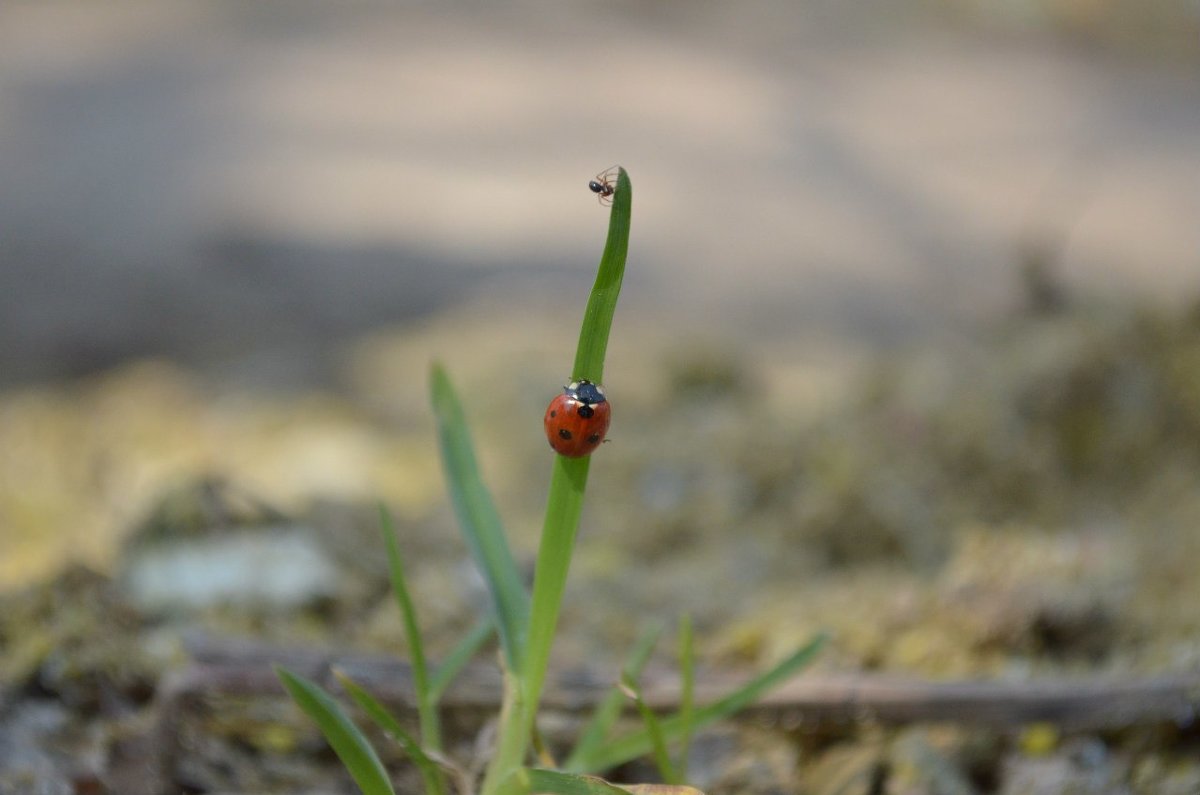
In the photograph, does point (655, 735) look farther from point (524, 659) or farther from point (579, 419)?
point (579, 419)

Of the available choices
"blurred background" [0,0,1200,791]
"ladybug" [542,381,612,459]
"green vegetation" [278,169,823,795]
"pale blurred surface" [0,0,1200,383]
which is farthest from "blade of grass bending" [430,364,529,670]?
"pale blurred surface" [0,0,1200,383]

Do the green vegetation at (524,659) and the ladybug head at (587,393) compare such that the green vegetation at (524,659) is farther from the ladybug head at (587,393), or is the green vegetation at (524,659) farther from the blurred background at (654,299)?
the blurred background at (654,299)

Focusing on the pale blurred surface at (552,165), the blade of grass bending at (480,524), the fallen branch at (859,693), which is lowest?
the fallen branch at (859,693)

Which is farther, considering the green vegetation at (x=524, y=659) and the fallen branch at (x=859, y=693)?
Result: the fallen branch at (x=859, y=693)

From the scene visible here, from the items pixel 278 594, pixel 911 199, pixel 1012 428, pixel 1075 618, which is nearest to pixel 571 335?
pixel 1012 428

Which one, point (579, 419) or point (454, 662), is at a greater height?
point (579, 419)

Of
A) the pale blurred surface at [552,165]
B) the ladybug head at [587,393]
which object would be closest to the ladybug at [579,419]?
the ladybug head at [587,393]

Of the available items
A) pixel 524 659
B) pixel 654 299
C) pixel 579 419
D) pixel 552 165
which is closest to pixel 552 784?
pixel 524 659

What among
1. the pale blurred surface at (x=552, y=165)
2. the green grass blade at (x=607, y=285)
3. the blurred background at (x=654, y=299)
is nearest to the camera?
the green grass blade at (x=607, y=285)

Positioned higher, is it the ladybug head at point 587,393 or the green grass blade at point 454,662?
the ladybug head at point 587,393
